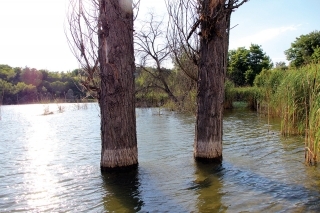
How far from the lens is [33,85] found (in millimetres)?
70688

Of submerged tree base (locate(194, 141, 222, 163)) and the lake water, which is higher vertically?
submerged tree base (locate(194, 141, 222, 163))

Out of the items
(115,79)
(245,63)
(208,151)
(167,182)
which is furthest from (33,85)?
(167,182)

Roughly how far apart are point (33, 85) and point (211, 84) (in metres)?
72.2

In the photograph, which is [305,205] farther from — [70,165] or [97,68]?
[70,165]

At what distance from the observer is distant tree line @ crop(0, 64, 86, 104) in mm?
60844

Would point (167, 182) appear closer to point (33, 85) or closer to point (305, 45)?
point (305, 45)

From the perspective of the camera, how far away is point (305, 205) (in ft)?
11.6

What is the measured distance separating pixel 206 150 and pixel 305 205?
7.37ft

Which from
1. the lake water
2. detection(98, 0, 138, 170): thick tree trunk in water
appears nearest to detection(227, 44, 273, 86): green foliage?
the lake water

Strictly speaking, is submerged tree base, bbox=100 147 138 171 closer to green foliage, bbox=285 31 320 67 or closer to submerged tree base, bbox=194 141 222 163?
submerged tree base, bbox=194 141 222 163

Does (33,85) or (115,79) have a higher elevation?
(33,85)

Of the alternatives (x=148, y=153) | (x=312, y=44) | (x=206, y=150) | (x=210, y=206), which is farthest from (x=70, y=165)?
(x=312, y=44)

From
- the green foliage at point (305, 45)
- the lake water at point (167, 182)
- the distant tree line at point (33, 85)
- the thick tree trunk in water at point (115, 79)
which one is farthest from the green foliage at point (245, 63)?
the thick tree trunk in water at point (115, 79)

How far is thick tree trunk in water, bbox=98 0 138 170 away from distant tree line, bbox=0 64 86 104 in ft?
180
